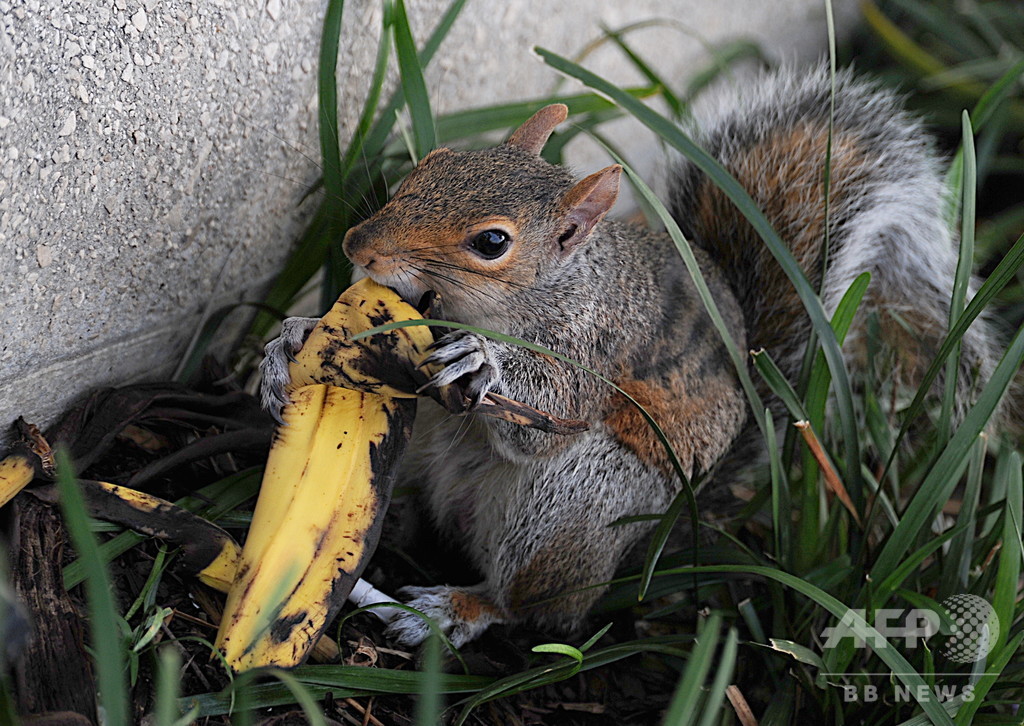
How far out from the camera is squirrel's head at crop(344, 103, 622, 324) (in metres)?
1.27

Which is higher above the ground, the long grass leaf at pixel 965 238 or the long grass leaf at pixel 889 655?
the long grass leaf at pixel 965 238

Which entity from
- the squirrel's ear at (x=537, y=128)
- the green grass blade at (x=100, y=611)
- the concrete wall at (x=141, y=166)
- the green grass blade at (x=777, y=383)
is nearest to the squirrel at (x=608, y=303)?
the squirrel's ear at (x=537, y=128)

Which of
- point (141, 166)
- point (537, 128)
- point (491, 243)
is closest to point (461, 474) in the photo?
point (491, 243)

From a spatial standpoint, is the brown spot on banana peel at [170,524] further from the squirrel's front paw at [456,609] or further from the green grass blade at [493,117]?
the green grass blade at [493,117]

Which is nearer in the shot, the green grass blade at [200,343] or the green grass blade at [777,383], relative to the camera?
the green grass blade at [777,383]

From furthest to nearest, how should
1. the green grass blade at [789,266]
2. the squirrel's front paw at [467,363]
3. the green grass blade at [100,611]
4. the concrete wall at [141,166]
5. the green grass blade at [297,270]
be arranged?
the green grass blade at [297,270] → the green grass blade at [789,266] → the squirrel's front paw at [467,363] → the concrete wall at [141,166] → the green grass blade at [100,611]

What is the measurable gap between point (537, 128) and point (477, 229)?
33 centimetres

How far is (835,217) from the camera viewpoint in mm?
1758

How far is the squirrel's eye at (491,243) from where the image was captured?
1.30 metres

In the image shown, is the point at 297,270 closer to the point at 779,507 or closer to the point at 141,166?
the point at 141,166

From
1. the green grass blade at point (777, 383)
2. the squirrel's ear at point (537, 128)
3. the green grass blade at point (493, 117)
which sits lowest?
the green grass blade at point (777, 383)

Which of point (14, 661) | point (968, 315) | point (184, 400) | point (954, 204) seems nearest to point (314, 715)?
point (14, 661)

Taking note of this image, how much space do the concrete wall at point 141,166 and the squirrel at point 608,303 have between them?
0.28 m

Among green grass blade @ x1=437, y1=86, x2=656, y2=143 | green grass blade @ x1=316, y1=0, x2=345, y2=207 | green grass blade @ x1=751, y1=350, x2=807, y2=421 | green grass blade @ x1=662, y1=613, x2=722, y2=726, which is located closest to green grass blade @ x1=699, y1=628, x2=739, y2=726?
green grass blade @ x1=662, y1=613, x2=722, y2=726
